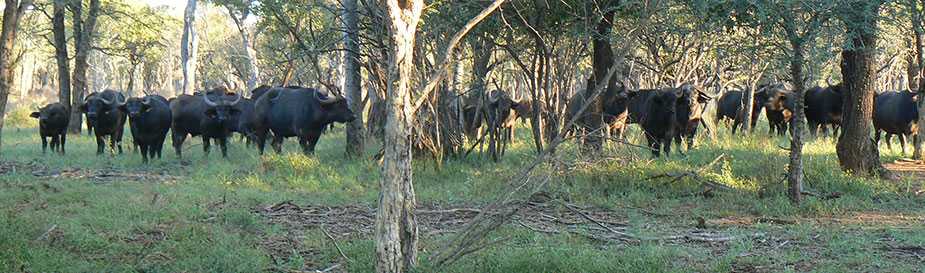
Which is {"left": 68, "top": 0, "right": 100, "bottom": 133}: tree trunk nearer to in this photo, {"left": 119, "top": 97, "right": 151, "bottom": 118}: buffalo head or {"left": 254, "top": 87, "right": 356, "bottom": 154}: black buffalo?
{"left": 119, "top": 97, "right": 151, "bottom": 118}: buffalo head

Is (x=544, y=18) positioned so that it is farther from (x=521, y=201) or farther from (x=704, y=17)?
(x=521, y=201)

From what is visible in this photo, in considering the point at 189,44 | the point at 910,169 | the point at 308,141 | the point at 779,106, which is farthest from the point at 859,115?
the point at 189,44

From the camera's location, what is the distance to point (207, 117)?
18.4m

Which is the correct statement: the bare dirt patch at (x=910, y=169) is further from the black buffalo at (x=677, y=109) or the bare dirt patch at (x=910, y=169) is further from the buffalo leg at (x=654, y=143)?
the buffalo leg at (x=654, y=143)

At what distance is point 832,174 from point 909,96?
723cm

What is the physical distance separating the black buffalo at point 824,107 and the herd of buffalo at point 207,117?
11.0m

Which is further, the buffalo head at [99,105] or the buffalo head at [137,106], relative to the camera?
the buffalo head at [99,105]

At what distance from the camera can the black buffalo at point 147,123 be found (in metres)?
17.3

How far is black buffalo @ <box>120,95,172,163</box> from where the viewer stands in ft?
56.8

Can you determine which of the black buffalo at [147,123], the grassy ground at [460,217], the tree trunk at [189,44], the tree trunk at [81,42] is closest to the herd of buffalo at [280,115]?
the black buffalo at [147,123]

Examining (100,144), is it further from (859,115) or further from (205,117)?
(859,115)

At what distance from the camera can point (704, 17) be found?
10789mm

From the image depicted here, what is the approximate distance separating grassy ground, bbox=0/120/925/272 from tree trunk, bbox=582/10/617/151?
0.57 m

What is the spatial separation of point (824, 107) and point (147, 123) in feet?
47.9
